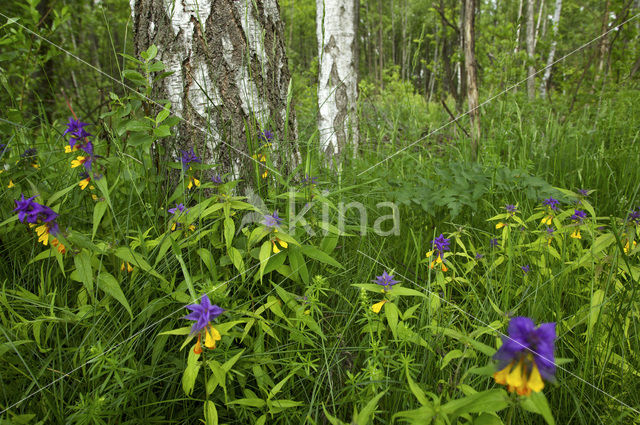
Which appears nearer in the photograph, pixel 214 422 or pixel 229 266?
pixel 214 422

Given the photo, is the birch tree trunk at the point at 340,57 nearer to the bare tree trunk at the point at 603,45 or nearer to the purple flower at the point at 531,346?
the bare tree trunk at the point at 603,45

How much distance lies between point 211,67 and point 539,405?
164cm

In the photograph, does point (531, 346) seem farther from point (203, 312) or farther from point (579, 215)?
point (579, 215)

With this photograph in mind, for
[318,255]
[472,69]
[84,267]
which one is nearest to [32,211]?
[84,267]

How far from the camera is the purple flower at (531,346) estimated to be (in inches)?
22.2

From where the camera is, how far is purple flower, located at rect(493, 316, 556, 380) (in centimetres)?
56

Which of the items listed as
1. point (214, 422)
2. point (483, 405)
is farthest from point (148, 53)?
point (483, 405)

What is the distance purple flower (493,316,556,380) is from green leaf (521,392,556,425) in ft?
0.16

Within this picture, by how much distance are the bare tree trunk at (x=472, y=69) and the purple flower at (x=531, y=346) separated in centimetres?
243

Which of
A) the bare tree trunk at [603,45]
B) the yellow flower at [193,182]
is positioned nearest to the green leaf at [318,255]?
the yellow flower at [193,182]

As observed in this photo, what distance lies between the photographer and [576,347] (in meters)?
1.11

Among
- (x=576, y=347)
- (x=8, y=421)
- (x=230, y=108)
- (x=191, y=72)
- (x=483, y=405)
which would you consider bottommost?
(x=576, y=347)

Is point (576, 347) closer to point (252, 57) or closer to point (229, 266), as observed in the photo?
point (229, 266)

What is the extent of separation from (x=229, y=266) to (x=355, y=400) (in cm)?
63
